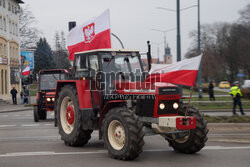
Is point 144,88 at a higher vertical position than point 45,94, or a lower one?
higher

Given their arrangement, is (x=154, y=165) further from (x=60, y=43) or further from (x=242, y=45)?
(x=60, y=43)

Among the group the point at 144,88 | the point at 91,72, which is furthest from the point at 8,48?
the point at 144,88

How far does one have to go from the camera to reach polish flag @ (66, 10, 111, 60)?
1124 cm

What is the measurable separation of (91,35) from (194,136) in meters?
4.12

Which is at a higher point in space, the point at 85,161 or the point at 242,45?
the point at 242,45

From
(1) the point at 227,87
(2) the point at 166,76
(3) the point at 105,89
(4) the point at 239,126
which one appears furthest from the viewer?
(1) the point at 227,87

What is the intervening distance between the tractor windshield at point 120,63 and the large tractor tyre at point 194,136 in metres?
1.68

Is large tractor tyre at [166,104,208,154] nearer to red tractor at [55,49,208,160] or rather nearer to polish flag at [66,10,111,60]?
red tractor at [55,49,208,160]

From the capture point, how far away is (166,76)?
343 inches

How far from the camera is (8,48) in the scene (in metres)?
55.4

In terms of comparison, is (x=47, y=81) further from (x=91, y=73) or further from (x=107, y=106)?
(x=107, y=106)

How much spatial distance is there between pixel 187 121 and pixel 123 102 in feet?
4.70

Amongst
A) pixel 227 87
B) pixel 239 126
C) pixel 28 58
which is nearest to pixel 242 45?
pixel 227 87

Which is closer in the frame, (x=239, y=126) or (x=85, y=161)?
(x=85, y=161)
